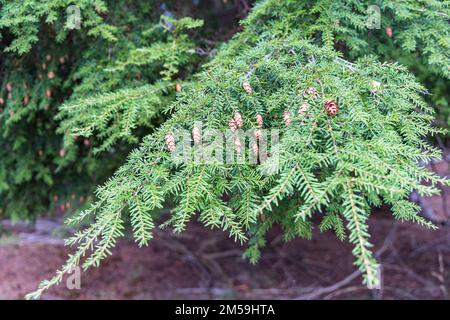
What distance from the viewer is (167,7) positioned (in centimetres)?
310

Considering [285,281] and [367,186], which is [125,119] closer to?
[367,186]

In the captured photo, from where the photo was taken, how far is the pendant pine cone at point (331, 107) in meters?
1.60

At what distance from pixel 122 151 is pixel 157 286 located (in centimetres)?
213

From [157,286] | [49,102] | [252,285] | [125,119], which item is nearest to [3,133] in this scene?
[49,102]

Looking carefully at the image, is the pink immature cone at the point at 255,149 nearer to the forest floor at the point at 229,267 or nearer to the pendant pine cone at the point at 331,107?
the pendant pine cone at the point at 331,107

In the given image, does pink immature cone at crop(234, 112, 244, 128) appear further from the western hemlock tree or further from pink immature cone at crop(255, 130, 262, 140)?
the western hemlock tree

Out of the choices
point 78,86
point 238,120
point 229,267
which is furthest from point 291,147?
point 229,267

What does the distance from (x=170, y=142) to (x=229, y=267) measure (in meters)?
3.84

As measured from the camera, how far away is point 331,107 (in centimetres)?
161

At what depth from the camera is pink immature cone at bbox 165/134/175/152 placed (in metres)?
1.66

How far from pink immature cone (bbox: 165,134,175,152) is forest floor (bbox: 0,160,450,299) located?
2.93 meters

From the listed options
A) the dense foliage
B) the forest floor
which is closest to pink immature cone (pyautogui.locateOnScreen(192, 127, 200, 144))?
the dense foliage

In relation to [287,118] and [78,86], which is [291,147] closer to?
[287,118]

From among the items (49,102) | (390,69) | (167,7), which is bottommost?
(390,69)
